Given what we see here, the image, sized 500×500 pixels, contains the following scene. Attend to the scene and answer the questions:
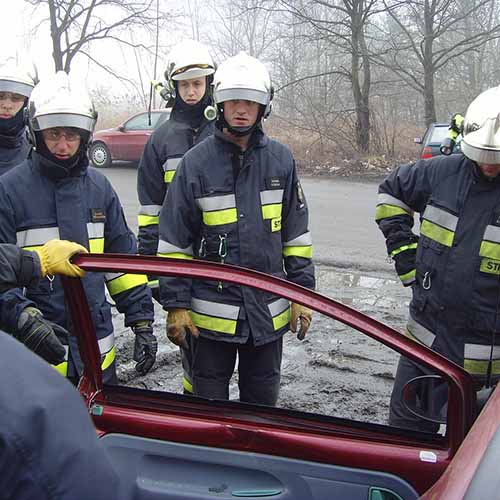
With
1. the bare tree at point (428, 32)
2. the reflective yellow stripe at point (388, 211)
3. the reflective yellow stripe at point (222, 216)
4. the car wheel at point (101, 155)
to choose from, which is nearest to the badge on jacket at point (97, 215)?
the reflective yellow stripe at point (222, 216)

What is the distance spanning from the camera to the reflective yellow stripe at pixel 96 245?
2711 millimetres

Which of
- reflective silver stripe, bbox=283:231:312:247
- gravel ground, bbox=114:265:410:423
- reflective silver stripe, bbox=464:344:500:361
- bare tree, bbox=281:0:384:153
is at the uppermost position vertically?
bare tree, bbox=281:0:384:153

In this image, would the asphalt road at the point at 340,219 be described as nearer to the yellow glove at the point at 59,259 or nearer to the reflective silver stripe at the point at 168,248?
the reflective silver stripe at the point at 168,248

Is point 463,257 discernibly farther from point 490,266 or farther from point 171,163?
point 171,163

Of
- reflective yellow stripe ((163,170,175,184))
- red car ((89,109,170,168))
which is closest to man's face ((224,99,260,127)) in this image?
reflective yellow stripe ((163,170,175,184))

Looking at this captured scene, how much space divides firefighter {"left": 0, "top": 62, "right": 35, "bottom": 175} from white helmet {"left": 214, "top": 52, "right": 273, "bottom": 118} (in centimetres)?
138

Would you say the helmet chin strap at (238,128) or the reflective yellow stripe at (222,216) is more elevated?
the helmet chin strap at (238,128)

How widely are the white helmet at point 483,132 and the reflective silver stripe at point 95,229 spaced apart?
61.0 inches

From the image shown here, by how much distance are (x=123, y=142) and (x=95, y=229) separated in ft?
42.8

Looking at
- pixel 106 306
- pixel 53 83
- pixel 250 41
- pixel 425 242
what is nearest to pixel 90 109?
pixel 53 83

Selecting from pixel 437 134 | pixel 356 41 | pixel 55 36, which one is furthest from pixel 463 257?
pixel 55 36

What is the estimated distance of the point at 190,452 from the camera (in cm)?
194

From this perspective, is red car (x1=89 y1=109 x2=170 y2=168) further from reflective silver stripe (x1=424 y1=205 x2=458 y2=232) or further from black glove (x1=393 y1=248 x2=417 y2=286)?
reflective silver stripe (x1=424 y1=205 x2=458 y2=232)

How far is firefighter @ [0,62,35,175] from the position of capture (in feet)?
12.0
